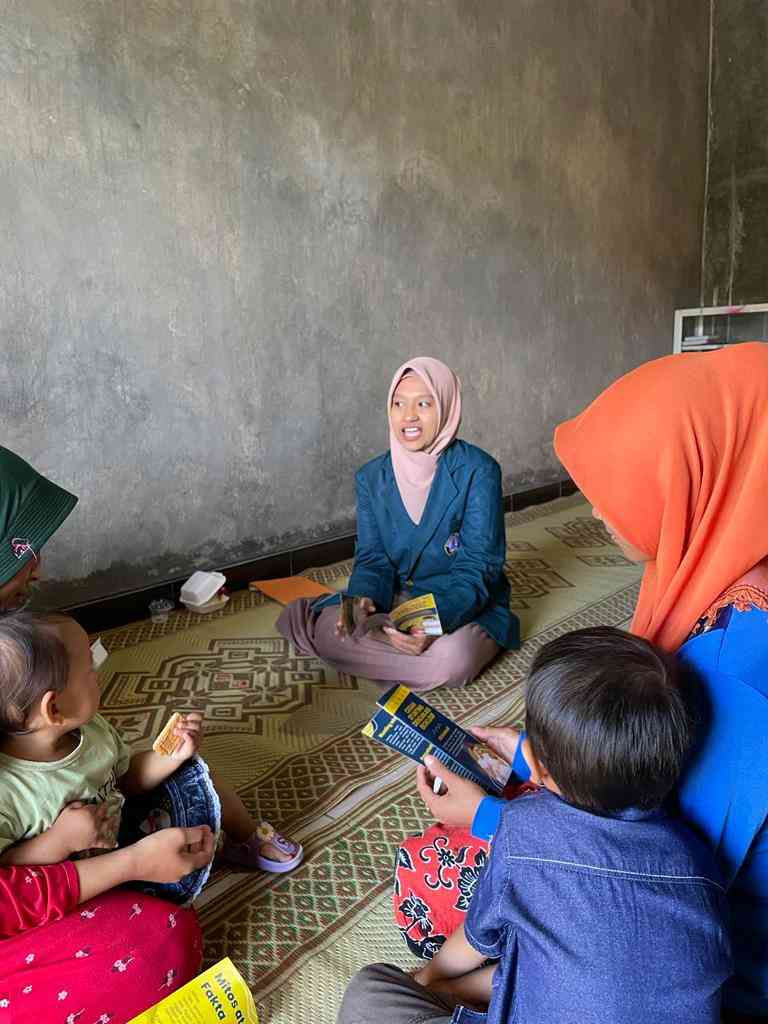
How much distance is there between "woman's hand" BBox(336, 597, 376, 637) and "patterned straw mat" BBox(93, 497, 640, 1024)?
18 cm

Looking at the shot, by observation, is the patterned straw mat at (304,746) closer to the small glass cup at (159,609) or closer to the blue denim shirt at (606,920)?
the small glass cup at (159,609)

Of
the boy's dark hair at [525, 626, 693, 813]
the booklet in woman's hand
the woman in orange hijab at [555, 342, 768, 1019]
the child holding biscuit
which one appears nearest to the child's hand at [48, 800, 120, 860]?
the child holding biscuit

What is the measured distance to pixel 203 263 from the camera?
3365mm

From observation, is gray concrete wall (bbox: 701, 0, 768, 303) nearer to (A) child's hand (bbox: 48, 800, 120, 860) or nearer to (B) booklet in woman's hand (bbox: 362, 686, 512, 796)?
(B) booklet in woman's hand (bbox: 362, 686, 512, 796)

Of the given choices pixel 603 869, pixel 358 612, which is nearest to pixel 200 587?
pixel 358 612

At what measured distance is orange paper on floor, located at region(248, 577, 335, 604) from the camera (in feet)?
11.6

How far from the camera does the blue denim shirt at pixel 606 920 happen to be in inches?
34.4

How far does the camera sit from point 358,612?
268 cm

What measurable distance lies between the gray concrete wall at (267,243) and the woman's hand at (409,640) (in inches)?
53.1

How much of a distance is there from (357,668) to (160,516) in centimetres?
125

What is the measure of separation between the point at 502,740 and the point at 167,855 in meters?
0.69

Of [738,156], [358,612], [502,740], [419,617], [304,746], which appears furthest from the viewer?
[738,156]

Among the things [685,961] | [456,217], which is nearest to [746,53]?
[456,217]

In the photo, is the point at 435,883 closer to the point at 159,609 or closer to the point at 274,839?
the point at 274,839
